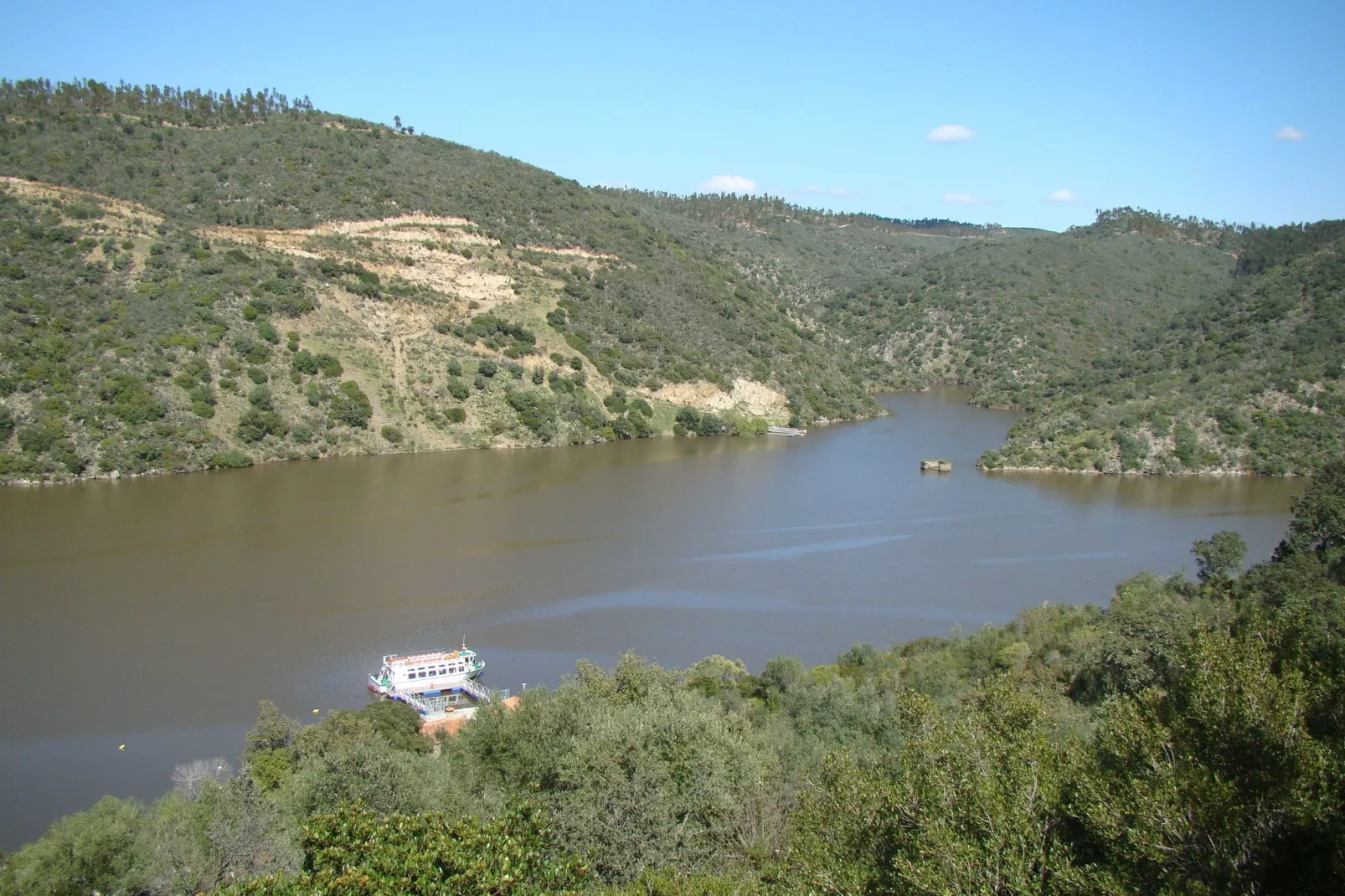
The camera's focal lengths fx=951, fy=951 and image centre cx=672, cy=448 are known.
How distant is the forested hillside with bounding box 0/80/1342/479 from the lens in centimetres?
4431

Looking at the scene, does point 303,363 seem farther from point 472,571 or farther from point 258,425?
point 472,571

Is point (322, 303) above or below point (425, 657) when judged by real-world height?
above

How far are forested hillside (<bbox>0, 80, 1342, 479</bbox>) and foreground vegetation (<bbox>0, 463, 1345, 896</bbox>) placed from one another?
99.6 ft

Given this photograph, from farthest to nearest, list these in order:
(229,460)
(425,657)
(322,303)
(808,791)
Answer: (322,303) < (229,460) < (425,657) < (808,791)

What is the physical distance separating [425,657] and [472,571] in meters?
6.96

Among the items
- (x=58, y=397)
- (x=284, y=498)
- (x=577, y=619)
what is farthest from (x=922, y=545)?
(x=58, y=397)

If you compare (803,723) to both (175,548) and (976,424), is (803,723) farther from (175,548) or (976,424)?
(976,424)

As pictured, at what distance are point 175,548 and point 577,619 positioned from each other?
552 inches

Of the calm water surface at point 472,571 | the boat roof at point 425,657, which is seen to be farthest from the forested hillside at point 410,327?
the boat roof at point 425,657

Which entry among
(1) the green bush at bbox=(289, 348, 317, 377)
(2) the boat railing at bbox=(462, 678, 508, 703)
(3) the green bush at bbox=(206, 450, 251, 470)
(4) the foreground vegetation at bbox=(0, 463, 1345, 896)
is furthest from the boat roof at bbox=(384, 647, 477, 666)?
(1) the green bush at bbox=(289, 348, 317, 377)

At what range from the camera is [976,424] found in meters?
68.8

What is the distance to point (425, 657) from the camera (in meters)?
23.4

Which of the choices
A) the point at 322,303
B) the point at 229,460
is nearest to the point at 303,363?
the point at 322,303

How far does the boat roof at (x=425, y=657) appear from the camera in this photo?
2306 cm
